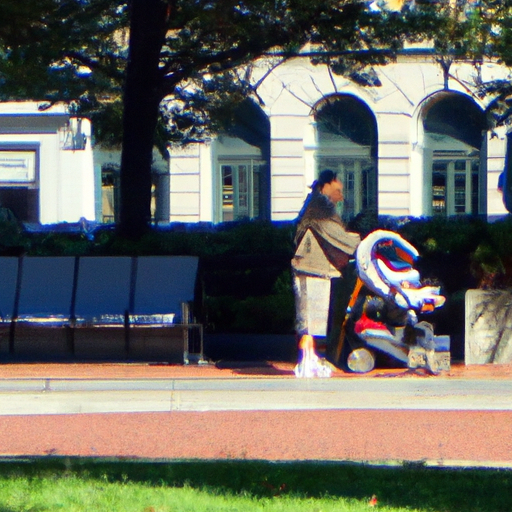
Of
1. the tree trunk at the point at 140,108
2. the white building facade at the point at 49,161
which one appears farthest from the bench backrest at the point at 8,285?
the white building facade at the point at 49,161

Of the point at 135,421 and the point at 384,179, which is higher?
the point at 384,179

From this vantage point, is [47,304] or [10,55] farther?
[10,55]

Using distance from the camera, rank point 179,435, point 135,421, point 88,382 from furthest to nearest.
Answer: point 88,382 → point 135,421 → point 179,435

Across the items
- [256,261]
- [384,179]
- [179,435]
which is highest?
[384,179]

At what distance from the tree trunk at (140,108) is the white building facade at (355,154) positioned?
507 inches

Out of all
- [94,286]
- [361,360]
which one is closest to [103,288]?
[94,286]

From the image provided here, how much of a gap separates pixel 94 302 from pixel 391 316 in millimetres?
3336

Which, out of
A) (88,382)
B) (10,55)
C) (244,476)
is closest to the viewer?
(244,476)

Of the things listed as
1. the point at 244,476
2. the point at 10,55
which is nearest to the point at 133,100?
the point at 10,55

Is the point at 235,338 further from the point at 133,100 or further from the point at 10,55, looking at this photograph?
the point at 10,55

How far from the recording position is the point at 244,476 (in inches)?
206

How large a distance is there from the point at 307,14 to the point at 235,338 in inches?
169

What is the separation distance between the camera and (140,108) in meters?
12.8

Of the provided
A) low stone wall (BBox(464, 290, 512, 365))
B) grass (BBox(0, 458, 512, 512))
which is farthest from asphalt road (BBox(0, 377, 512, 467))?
low stone wall (BBox(464, 290, 512, 365))
